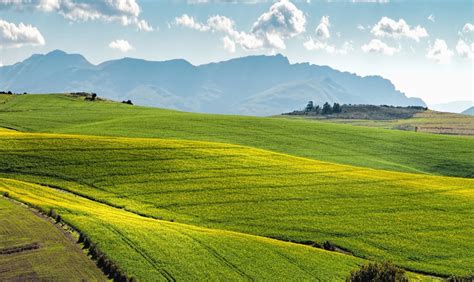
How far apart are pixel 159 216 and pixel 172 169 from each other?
15.2 m

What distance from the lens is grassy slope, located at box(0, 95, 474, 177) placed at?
84250 mm

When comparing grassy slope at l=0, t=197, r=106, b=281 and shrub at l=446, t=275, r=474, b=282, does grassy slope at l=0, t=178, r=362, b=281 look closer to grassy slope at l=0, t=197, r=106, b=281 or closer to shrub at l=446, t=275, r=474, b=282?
grassy slope at l=0, t=197, r=106, b=281

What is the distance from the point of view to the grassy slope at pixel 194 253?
1233 inches

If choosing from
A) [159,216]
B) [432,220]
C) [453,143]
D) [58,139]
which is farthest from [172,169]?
[453,143]

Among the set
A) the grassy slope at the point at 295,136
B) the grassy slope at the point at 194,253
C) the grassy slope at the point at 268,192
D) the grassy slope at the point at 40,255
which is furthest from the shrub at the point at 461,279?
the grassy slope at the point at 295,136

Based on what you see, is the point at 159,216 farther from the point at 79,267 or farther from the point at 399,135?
the point at 399,135

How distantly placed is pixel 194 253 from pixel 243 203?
1615cm

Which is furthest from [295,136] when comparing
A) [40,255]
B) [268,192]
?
[40,255]

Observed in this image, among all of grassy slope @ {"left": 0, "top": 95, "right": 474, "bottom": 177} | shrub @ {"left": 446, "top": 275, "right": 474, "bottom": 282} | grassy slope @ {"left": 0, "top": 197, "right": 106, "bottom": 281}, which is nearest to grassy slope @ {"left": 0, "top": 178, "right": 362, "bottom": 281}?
grassy slope @ {"left": 0, "top": 197, "right": 106, "bottom": 281}

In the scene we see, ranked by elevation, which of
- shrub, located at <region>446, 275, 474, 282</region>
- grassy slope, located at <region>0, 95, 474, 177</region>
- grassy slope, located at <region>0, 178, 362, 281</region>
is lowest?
shrub, located at <region>446, 275, 474, 282</region>

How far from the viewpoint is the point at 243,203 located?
163 feet

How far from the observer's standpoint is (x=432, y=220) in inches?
1869

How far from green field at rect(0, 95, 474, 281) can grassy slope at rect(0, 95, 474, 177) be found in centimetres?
72

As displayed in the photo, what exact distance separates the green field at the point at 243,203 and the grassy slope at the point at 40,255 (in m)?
Result: 2.07
